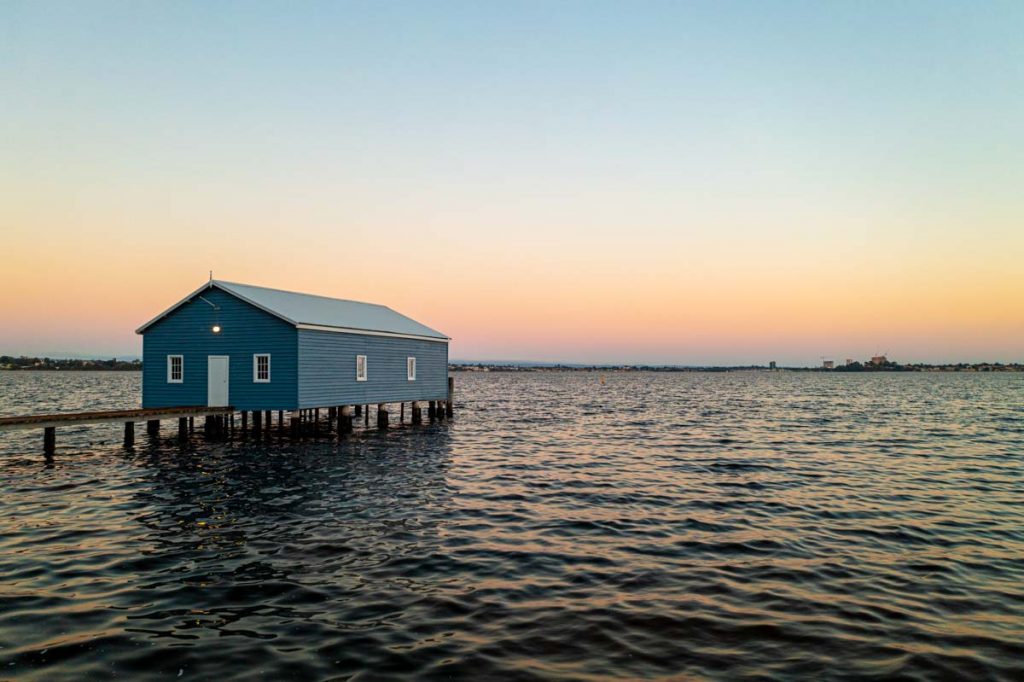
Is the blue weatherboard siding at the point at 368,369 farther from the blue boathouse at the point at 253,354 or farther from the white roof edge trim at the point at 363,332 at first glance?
the white roof edge trim at the point at 363,332

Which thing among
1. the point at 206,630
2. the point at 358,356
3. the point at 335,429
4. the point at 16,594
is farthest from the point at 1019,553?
the point at 335,429

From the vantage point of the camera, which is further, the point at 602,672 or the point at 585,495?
the point at 585,495

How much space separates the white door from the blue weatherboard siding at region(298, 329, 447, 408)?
14.4ft

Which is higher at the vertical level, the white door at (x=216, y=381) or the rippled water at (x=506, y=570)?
the white door at (x=216, y=381)

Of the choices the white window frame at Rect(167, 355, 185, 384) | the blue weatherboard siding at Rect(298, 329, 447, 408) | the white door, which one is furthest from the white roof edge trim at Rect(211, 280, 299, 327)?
the white window frame at Rect(167, 355, 185, 384)

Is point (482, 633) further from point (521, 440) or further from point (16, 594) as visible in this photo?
point (521, 440)

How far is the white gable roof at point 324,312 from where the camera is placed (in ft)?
103

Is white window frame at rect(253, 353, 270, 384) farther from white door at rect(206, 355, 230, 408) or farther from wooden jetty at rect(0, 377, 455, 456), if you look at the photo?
wooden jetty at rect(0, 377, 455, 456)

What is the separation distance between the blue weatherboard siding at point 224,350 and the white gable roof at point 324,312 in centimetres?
42

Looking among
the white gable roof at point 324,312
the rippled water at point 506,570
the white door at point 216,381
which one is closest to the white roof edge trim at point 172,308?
the white gable roof at point 324,312

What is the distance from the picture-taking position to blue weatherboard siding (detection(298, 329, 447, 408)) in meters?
31.5

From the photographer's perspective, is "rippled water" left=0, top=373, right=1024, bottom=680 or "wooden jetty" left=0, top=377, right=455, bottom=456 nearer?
"rippled water" left=0, top=373, right=1024, bottom=680

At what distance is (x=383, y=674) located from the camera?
7855 millimetres

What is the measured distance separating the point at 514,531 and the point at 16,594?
9193mm
